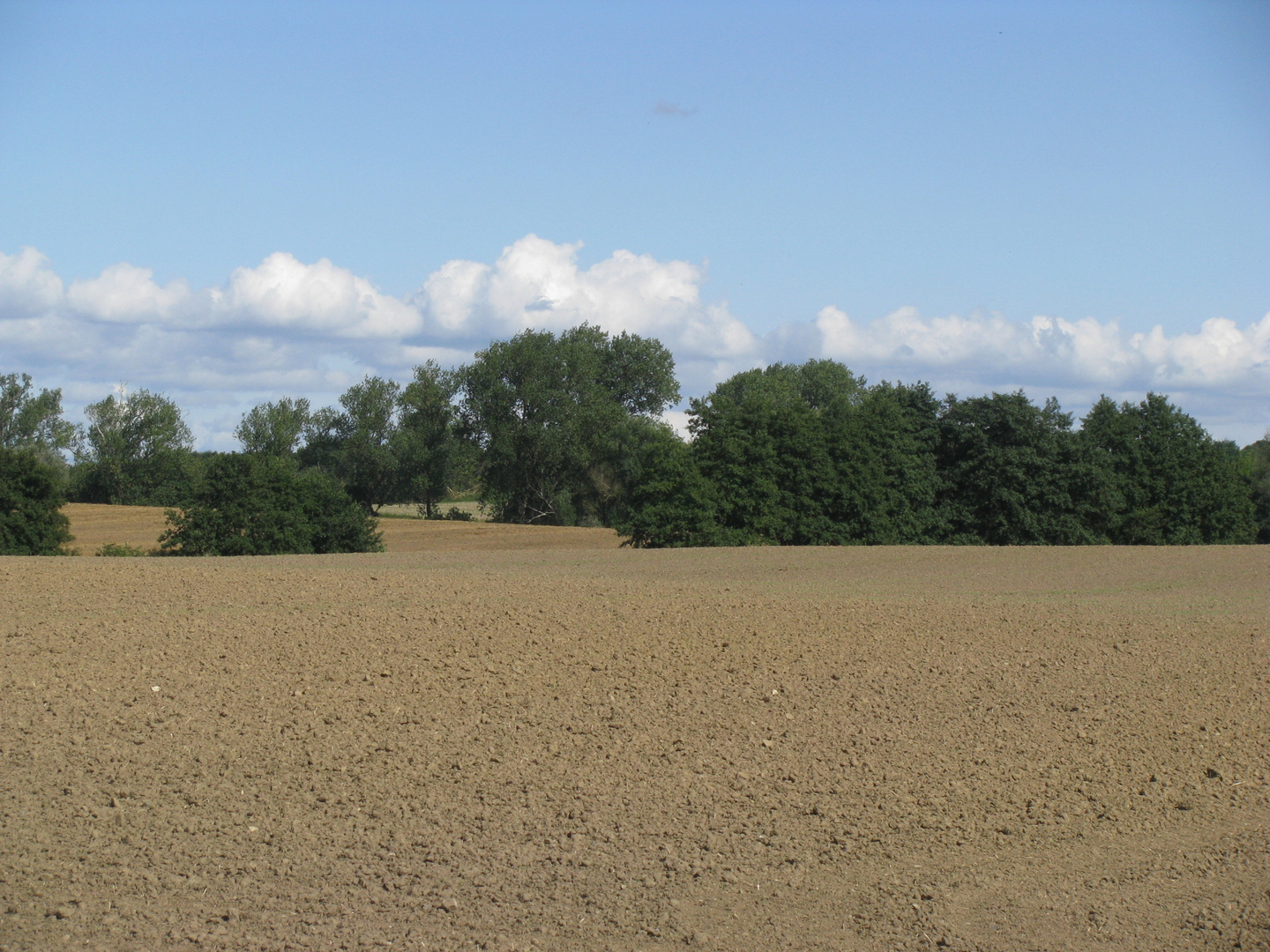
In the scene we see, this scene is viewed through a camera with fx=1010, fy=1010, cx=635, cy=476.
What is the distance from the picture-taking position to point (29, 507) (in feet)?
82.8

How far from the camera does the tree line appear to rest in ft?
94.4

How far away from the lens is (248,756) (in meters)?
7.60

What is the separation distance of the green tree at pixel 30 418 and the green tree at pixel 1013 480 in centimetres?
6209

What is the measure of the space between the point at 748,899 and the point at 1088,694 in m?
5.32

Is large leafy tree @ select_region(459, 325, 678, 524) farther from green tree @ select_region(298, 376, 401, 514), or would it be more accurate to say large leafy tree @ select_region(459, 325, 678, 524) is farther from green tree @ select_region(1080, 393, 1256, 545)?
green tree @ select_region(1080, 393, 1256, 545)

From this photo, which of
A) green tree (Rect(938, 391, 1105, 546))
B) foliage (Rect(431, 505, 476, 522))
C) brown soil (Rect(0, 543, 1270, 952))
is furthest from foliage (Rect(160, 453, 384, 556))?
foliage (Rect(431, 505, 476, 522))

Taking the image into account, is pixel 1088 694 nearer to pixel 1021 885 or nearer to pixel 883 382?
pixel 1021 885

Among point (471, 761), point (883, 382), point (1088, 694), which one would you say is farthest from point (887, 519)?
point (471, 761)

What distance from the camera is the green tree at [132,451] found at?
70500mm

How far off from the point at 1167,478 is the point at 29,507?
1778 inches

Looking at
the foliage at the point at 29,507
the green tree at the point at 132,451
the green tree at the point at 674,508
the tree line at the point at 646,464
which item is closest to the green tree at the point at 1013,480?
the tree line at the point at 646,464

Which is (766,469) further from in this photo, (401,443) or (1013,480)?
(401,443)

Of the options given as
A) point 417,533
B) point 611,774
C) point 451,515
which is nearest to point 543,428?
point 451,515

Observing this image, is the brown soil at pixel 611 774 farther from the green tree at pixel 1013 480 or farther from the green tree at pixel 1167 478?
the green tree at pixel 1167 478
